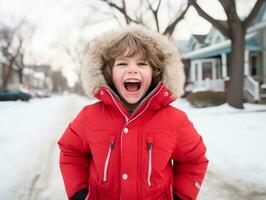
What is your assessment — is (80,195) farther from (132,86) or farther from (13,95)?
(13,95)

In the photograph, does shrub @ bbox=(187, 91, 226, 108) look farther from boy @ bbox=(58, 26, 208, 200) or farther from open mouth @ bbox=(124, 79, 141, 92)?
open mouth @ bbox=(124, 79, 141, 92)

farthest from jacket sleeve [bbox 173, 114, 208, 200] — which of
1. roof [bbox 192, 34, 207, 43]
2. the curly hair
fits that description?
roof [bbox 192, 34, 207, 43]

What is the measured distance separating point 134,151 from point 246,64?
21123 mm

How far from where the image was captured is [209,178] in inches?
169

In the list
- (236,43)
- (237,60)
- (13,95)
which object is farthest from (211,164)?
(13,95)

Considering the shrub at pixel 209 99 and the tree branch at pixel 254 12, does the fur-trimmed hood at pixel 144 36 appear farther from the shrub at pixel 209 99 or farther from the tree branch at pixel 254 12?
Result: the shrub at pixel 209 99

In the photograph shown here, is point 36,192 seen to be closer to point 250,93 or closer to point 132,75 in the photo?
point 132,75

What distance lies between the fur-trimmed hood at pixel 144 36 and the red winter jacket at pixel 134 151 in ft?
0.35

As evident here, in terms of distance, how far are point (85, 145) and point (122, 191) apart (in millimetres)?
389

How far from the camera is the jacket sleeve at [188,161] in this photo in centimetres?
191

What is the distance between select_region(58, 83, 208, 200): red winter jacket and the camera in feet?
5.94

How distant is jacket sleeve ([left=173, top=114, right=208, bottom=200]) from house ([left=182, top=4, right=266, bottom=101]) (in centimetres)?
1599

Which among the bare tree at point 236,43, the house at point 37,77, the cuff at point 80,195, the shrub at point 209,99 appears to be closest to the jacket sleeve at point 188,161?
the cuff at point 80,195

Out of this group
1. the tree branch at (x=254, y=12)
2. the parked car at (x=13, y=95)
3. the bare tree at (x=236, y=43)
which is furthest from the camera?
the parked car at (x=13, y=95)
